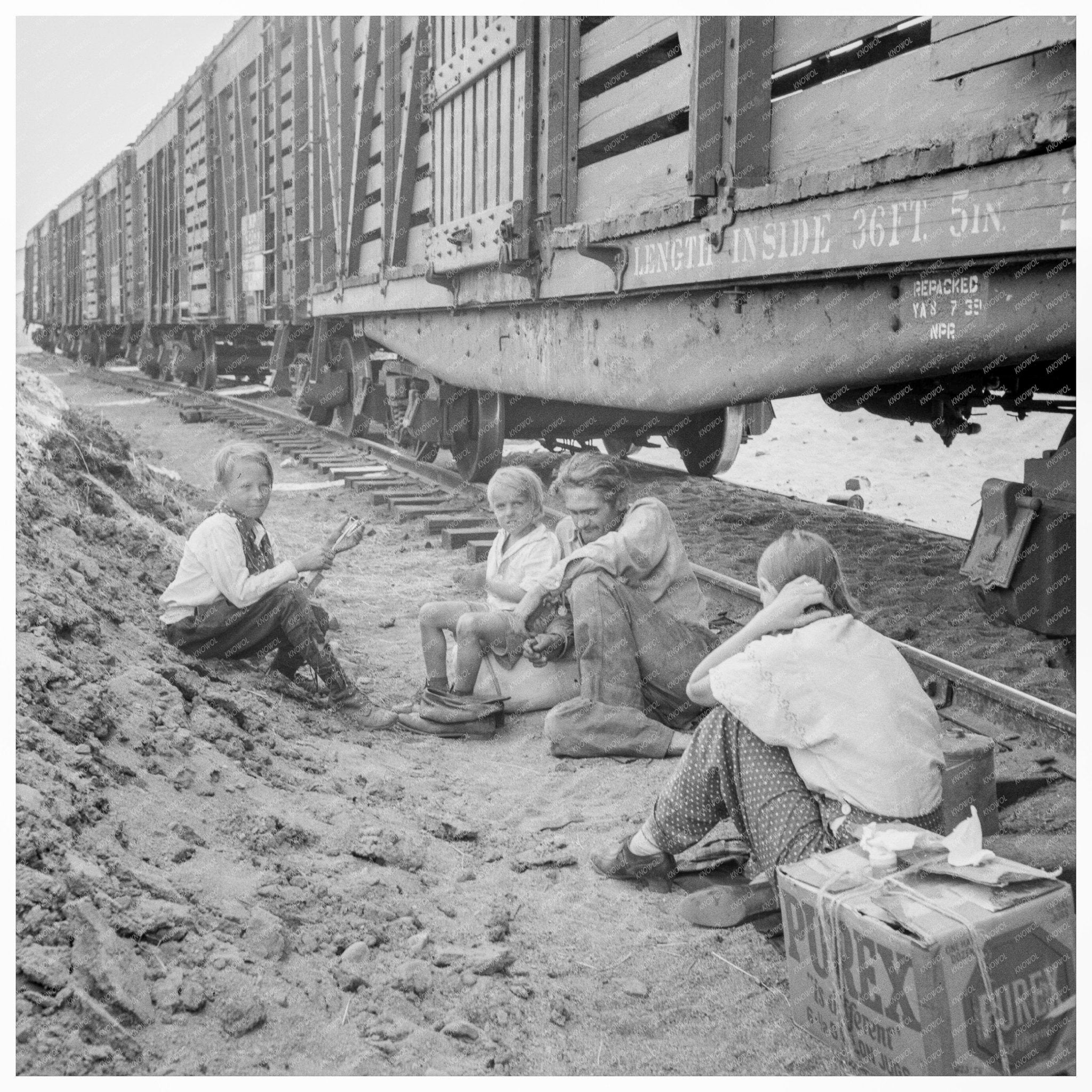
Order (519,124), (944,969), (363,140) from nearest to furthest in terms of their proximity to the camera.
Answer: (944,969), (519,124), (363,140)

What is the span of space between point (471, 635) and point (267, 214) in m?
10.5

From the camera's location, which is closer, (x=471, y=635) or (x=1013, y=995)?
(x=1013, y=995)

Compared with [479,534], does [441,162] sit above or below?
above

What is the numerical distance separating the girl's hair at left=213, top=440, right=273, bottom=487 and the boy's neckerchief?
107 mm

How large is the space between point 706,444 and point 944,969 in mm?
7764

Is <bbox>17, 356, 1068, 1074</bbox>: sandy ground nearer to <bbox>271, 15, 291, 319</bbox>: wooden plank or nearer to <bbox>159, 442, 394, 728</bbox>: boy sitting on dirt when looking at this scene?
<bbox>159, 442, 394, 728</bbox>: boy sitting on dirt

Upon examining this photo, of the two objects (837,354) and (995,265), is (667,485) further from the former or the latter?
(995,265)

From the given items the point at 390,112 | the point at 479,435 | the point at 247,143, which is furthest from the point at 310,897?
the point at 247,143

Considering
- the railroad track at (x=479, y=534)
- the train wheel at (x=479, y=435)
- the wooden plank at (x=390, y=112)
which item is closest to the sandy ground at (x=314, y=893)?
the railroad track at (x=479, y=534)

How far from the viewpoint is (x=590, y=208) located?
19.0ft

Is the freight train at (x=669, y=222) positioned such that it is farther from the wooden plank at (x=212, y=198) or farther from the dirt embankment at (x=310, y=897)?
the wooden plank at (x=212, y=198)

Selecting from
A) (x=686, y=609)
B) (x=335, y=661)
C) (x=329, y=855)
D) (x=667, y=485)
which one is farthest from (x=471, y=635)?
Answer: (x=667, y=485)

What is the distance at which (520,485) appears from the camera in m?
4.31

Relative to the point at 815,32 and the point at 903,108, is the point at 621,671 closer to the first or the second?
the point at 903,108
